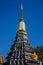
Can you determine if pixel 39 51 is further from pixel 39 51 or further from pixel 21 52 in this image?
pixel 21 52

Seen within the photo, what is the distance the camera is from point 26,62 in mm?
58375

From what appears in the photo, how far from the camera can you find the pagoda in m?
58.9

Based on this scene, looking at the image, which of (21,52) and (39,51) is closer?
(21,52)

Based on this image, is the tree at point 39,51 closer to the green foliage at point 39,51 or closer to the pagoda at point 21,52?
the green foliage at point 39,51

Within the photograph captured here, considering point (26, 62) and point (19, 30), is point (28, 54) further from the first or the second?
point (19, 30)

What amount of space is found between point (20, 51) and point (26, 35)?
247 inches

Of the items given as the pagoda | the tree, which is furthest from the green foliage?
the pagoda

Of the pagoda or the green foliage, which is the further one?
the green foliage

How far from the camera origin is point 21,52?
2383 inches

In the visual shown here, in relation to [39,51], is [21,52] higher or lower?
lower

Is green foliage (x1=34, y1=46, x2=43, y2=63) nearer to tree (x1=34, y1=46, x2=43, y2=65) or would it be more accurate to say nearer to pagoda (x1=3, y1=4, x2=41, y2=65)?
tree (x1=34, y1=46, x2=43, y2=65)

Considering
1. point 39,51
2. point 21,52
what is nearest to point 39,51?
point 39,51

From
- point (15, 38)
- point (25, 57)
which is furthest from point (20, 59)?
point (15, 38)

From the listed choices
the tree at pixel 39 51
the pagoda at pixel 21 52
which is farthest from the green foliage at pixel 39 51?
the pagoda at pixel 21 52
